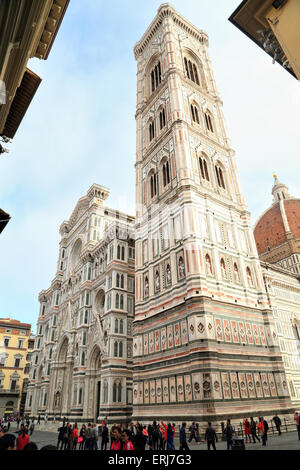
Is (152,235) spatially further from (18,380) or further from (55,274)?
(18,380)

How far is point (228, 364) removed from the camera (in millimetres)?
19578

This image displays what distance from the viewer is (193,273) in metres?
21.4

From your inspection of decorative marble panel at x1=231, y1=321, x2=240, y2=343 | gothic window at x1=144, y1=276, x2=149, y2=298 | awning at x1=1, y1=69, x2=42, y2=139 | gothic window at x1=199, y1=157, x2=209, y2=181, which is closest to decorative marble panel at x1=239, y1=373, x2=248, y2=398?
decorative marble panel at x1=231, y1=321, x2=240, y2=343

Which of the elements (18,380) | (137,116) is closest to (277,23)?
(137,116)

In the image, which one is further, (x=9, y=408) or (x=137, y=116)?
(x=9, y=408)

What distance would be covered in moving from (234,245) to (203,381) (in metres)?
11.3

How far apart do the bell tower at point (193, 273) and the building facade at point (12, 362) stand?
137ft

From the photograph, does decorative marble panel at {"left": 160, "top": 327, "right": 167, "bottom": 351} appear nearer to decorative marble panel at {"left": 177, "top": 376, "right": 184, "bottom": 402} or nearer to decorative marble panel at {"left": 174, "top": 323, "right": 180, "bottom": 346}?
decorative marble panel at {"left": 174, "top": 323, "right": 180, "bottom": 346}

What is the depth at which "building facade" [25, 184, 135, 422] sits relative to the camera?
2788 cm

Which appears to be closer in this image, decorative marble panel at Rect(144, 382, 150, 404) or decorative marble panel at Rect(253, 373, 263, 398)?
decorative marble panel at Rect(253, 373, 263, 398)

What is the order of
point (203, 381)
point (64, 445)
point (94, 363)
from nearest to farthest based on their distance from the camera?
point (64, 445) < point (203, 381) < point (94, 363)

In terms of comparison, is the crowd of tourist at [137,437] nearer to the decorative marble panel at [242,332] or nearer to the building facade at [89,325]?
the decorative marble panel at [242,332]

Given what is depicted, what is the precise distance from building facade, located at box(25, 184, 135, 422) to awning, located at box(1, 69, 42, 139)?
20.8 m

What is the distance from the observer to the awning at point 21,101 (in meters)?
10.9
